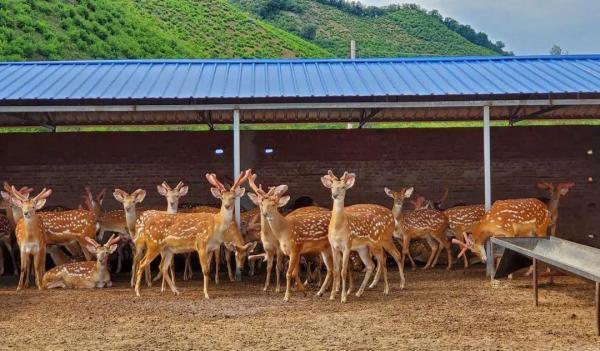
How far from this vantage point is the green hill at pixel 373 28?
51969 mm

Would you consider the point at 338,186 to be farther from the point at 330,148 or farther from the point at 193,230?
the point at 330,148

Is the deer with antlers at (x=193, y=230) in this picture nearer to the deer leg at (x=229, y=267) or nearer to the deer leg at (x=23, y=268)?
the deer leg at (x=229, y=267)

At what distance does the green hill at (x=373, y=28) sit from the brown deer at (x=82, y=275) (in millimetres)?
39856

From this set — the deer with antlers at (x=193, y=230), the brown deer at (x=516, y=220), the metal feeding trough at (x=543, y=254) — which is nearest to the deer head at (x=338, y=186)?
the deer with antlers at (x=193, y=230)

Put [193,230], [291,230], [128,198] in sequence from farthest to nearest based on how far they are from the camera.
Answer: [128,198]
[193,230]
[291,230]

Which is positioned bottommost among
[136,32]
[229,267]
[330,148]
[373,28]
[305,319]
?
[305,319]

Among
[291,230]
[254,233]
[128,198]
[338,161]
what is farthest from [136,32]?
[291,230]

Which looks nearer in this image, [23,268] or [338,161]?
[23,268]

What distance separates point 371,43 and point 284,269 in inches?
1680

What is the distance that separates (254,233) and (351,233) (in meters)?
2.54

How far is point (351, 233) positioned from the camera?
895 centimetres

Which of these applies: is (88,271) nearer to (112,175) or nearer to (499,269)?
(112,175)

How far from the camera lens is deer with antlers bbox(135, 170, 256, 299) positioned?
9.35 meters

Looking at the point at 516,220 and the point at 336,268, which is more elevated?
the point at 516,220
